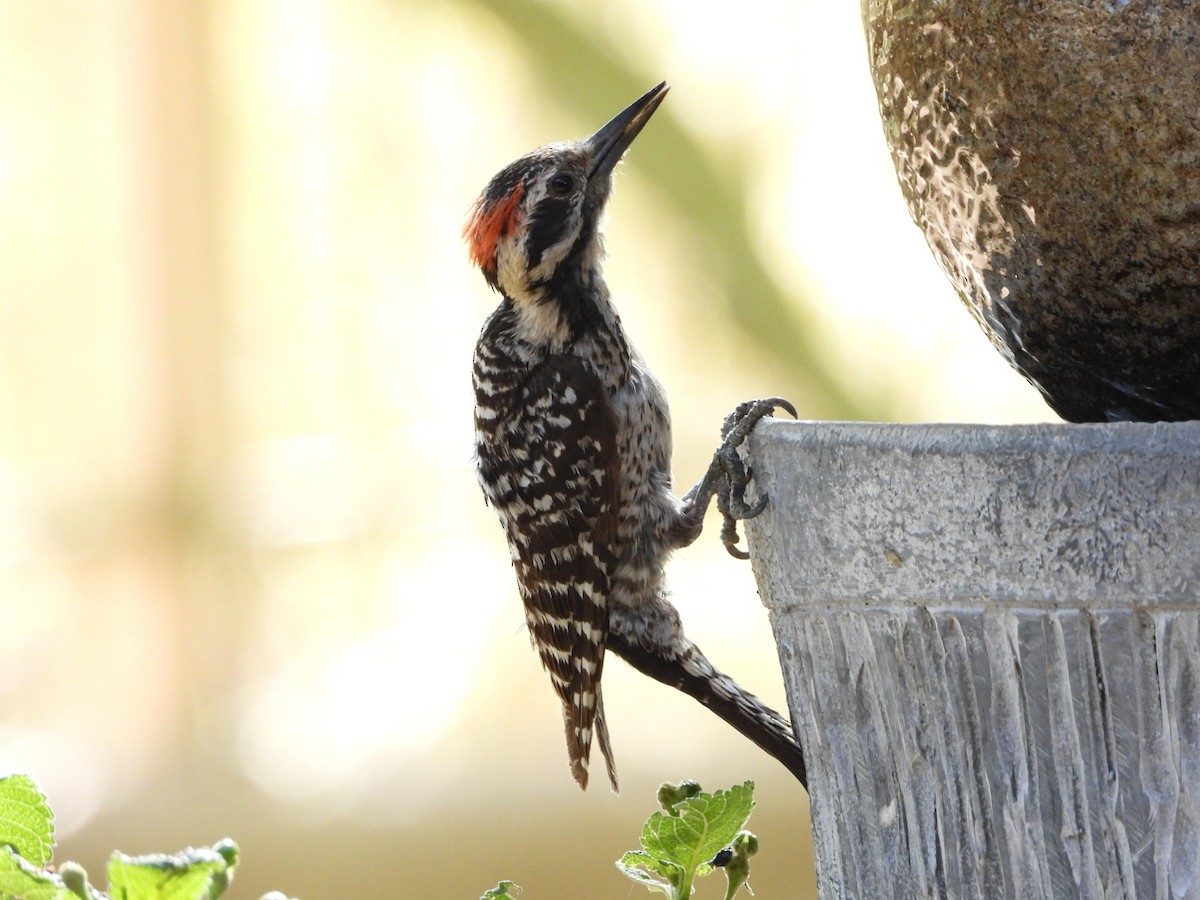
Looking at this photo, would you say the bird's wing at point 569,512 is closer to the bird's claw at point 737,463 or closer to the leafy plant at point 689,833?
the bird's claw at point 737,463

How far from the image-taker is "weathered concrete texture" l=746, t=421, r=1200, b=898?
0.61m

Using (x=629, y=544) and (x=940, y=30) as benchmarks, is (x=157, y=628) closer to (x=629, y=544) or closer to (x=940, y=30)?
(x=629, y=544)

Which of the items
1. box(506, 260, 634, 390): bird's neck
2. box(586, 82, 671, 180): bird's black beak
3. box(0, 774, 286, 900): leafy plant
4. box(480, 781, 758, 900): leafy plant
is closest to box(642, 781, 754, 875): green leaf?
box(480, 781, 758, 900): leafy plant

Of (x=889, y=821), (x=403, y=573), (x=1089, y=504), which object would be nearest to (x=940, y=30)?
(x=1089, y=504)

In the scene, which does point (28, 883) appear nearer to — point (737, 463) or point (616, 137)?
point (737, 463)

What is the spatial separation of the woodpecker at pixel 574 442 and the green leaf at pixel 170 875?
2.86 ft

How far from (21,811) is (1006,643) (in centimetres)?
47

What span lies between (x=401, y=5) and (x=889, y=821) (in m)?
2.76

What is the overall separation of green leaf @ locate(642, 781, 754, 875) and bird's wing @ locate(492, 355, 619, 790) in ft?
2.16

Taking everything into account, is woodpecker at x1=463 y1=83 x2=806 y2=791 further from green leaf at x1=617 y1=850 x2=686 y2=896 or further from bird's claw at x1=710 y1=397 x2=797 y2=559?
green leaf at x1=617 y1=850 x2=686 y2=896

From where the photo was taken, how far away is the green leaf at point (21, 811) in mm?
665

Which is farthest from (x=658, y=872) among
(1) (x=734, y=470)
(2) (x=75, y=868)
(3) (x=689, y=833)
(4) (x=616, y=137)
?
(4) (x=616, y=137)

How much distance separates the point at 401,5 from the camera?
3133 millimetres

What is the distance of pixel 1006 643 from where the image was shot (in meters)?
0.65
